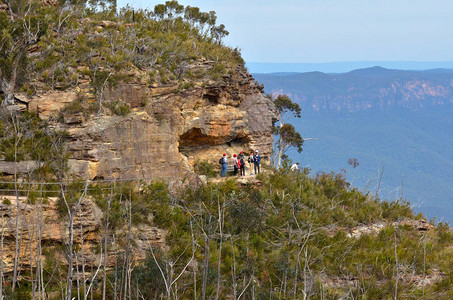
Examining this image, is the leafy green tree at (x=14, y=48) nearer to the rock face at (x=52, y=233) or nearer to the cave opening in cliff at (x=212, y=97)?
the rock face at (x=52, y=233)

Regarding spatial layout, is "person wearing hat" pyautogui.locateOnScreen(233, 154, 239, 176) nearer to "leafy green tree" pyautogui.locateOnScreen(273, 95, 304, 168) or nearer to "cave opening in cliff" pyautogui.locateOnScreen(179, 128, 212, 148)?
"cave opening in cliff" pyautogui.locateOnScreen(179, 128, 212, 148)

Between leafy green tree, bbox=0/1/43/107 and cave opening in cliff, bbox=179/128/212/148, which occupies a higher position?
leafy green tree, bbox=0/1/43/107

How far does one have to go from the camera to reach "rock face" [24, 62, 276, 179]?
25000 mm

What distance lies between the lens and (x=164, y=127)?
2736 cm

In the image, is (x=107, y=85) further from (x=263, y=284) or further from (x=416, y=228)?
(x=416, y=228)

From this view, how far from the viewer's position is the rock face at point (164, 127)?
2500 cm

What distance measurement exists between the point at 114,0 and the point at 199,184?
54.4ft

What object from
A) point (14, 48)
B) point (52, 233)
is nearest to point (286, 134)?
point (14, 48)

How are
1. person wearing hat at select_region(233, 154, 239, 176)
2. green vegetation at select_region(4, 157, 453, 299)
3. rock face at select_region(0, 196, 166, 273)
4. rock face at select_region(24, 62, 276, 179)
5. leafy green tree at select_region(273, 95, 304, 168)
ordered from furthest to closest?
leafy green tree at select_region(273, 95, 304, 168) → person wearing hat at select_region(233, 154, 239, 176) → rock face at select_region(24, 62, 276, 179) → green vegetation at select_region(4, 157, 453, 299) → rock face at select_region(0, 196, 166, 273)

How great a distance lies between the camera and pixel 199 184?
26953mm

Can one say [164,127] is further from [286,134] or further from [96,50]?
[286,134]

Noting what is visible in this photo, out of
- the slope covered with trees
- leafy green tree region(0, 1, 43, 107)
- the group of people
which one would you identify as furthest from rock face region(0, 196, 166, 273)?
leafy green tree region(0, 1, 43, 107)

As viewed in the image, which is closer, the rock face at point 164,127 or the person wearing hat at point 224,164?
the rock face at point 164,127

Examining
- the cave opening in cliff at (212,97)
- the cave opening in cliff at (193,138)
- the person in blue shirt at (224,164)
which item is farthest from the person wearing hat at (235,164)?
the cave opening in cliff at (212,97)
